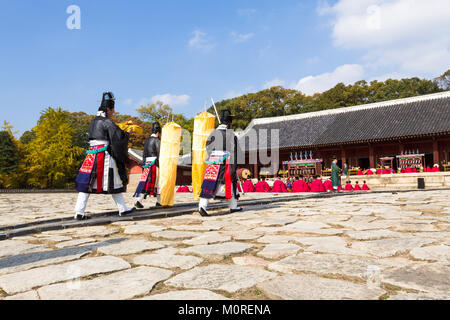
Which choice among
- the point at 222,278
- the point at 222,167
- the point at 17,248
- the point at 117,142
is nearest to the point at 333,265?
the point at 222,278

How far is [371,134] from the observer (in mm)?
21312

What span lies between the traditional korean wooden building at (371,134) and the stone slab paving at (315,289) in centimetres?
2053

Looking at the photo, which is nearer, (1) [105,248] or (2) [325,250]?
(2) [325,250]

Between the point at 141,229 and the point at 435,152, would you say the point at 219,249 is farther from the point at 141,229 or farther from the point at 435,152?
the point at 435,152

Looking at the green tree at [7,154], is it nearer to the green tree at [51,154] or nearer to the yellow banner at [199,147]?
the green tree at [51,154]

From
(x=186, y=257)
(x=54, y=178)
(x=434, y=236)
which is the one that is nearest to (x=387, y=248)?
(x=434, y=236)

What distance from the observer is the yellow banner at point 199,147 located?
6438 mm

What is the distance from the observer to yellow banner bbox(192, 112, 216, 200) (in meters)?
6.44

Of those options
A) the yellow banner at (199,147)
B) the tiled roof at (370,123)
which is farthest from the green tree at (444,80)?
the yellow banner at (199,147)

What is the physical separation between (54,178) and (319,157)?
20503mm
